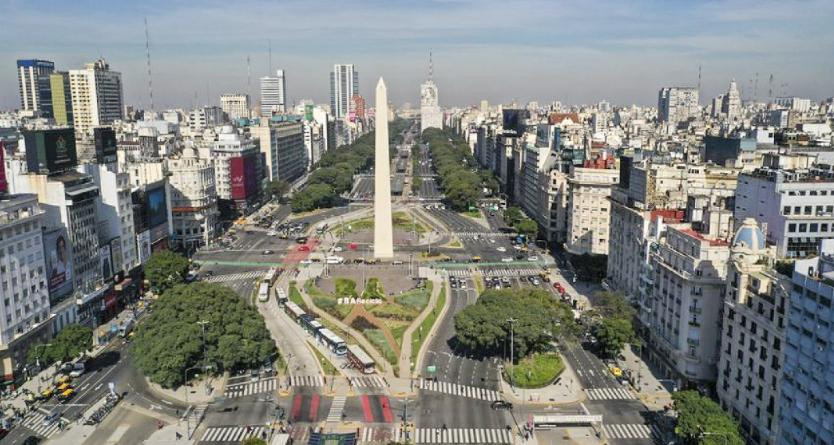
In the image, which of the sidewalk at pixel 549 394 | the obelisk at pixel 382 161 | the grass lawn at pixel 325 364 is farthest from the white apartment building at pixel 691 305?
the obelisk at pixel 382 161

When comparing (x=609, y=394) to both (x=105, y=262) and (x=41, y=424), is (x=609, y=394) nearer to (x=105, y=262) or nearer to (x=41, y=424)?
(x=41, y=424)

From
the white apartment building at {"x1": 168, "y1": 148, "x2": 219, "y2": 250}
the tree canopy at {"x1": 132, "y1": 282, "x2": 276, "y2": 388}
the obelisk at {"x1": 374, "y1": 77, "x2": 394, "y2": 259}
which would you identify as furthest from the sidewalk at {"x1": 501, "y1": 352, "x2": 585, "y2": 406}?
the white apartment building at {"x1": 168, "y1": 148, "x2": 219, "y2": 250}

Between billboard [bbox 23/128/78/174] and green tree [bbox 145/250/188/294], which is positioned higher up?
billboard [bbox 23/128/78/174]

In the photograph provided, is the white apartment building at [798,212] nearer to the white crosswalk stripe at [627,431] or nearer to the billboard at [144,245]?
the white crosswalk stripe at [627,431]

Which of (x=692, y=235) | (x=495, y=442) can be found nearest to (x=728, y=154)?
(x=692, y=235)

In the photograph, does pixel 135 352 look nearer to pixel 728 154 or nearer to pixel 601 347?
pixel 601 347

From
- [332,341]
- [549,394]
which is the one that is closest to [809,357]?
[549,394]

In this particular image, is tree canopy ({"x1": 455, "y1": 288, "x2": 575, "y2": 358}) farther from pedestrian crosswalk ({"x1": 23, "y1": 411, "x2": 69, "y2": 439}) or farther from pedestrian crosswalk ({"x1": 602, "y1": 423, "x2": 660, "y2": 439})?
pedestrian crosswalk ({"x1": 23, "y1": 411, "x2": 69, "y2": 439})
